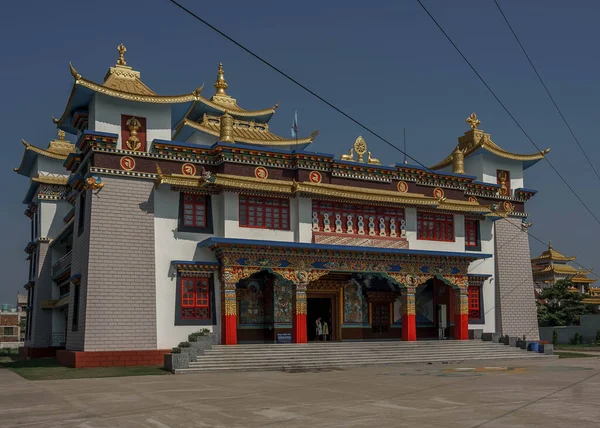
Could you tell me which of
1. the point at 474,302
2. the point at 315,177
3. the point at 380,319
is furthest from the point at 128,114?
the point at 474,302

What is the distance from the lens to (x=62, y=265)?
3397 centimetres

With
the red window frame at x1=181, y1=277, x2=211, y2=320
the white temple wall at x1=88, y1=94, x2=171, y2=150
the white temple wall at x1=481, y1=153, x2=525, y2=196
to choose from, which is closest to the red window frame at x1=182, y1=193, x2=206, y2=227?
the red window frame at x1=181, y1=277, x2=211, y2=320

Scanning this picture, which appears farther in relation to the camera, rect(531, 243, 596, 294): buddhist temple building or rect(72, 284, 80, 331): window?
rect(531, 243, 596, 294): buddhist temple building

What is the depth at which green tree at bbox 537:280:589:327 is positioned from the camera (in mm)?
53406

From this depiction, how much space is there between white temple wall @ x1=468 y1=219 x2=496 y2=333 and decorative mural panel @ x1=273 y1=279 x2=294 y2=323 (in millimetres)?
10535

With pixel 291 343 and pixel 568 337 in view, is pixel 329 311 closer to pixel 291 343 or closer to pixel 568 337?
pixel 291 343

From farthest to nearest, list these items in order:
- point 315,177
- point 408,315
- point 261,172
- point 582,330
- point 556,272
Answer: point 556,272, point 582,330, point 408,315, point 315,177, point 261,172

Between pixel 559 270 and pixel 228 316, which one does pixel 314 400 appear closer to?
pixel 228 316

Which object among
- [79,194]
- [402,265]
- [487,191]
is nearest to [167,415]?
[79,194]

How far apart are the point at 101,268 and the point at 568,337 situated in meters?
38.0

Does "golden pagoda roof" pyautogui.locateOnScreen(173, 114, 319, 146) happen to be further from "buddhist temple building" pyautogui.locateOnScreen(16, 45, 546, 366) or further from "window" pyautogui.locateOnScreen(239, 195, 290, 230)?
"window" pyautogui.locateOnScreen(239, 195, 290, 230)

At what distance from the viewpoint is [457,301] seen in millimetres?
32594

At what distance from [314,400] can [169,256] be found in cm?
1347

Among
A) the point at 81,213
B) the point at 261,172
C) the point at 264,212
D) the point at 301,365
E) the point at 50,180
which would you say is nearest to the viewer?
the point at 301,365
